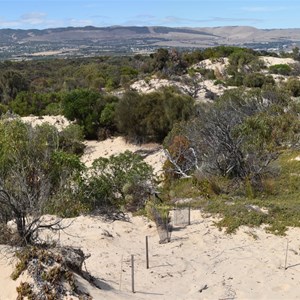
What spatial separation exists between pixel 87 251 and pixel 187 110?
17.4 m

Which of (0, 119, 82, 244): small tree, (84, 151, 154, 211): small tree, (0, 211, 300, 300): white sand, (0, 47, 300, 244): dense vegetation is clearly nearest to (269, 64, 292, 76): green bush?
(0, 47, 300, 244): dense vegetation

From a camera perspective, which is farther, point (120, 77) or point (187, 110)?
point (120, 77)

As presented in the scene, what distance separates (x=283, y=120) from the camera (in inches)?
797

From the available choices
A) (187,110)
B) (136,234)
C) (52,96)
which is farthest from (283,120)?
(52,96)

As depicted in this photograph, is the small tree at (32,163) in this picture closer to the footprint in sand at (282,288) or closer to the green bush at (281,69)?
the footprint in sand at (282,288)

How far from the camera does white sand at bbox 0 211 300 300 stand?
8.46 meters

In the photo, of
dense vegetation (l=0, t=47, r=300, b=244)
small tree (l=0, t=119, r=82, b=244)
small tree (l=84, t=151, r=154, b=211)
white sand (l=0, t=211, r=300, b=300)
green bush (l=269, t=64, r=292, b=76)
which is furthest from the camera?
green bush (l=269, t=64, r=292, b=76)

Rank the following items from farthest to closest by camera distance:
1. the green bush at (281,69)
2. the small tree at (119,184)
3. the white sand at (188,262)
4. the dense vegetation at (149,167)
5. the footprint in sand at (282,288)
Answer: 1. the green bush at (281,69)
2. the small tree at (119,184)
3. the dense vegetation at (149,167)
4. the footprint in sand at (282,288)
5. the white sand at (188,262)

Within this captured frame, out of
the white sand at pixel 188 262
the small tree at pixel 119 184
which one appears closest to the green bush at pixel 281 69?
the small tree at pixel 119 184

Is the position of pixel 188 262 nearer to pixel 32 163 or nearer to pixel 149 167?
pixel 32 163

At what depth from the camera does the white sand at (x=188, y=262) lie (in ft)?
27.8

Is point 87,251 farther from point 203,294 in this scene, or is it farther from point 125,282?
point 203,294

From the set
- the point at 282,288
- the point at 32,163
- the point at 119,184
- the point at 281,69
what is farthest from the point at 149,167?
the point at 281,69

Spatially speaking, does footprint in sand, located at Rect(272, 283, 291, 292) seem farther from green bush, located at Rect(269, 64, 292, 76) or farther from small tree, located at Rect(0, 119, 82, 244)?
green bush, located at Rect(269, 64, 292, 76)
